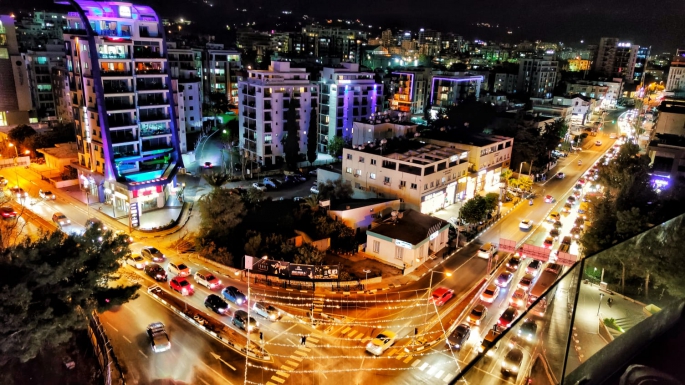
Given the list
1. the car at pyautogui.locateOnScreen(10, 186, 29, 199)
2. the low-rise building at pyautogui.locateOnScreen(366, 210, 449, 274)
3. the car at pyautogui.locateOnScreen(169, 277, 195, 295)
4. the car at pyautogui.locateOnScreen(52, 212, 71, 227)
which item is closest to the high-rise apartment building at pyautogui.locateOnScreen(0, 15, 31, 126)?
the car at pyautogui.locateOnScreen(10, 186, 29, 199)

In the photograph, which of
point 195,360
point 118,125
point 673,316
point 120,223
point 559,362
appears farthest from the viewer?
point 118,125

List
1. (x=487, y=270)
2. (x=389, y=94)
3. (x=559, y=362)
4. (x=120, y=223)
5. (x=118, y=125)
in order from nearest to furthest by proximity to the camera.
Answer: (x=559, y=362), (x=487, y=270), (x=120, y=223), (x=118, y=125), (x=389, y=94)

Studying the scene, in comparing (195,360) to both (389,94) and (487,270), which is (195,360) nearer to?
(487,270)

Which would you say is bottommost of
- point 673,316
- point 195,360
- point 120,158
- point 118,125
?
point 195,360

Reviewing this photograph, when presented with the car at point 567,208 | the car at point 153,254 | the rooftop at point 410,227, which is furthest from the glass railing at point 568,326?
the car at point 567,208

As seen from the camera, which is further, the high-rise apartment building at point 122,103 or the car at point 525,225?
the car at point 525,225

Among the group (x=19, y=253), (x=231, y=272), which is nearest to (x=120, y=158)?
(x=231, y=272)

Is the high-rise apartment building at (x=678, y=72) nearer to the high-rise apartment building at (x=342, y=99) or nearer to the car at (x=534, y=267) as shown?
the high-rise apartment building at (x=342, y=99)
